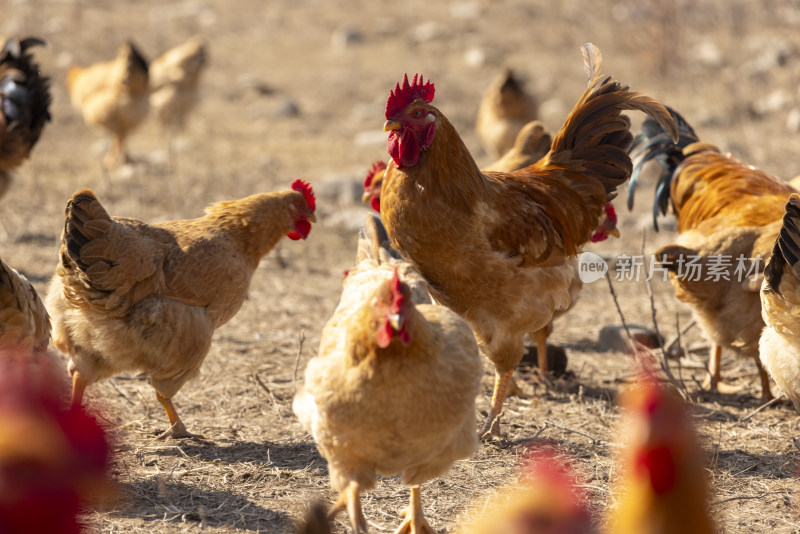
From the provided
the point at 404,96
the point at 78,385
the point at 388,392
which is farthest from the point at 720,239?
the point at 78,385

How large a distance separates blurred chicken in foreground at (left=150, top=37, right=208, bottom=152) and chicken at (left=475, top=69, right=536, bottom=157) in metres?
4.59

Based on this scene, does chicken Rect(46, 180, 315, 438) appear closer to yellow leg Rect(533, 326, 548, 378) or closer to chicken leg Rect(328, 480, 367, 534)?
chicken leg Rect(328, 480, 367, 534)

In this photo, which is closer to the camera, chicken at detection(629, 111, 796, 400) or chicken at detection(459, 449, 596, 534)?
chicken at detection(459, 449, 596, 534)

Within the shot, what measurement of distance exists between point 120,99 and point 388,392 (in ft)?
30.2

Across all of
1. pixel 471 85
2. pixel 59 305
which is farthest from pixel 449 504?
pixel 471 85

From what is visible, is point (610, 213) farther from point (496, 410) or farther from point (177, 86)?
point (177, 86)

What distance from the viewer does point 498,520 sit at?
4.71 feet

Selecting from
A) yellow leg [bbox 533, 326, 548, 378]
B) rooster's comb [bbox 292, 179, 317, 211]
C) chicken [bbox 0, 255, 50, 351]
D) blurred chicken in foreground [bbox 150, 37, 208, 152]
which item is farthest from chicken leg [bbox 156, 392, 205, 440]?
blurred chicken in foreground [bbox 150, 37, 208, 152]

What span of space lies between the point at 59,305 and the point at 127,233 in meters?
0.57

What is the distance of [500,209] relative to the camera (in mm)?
4617

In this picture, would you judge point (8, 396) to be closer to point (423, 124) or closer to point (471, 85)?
point (423, 124)

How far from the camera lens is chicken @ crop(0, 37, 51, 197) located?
25.8ft

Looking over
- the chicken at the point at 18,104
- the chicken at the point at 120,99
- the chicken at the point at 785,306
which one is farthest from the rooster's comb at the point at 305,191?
the chicken at the point at 120,99

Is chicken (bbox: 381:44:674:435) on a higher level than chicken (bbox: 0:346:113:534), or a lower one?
higher
